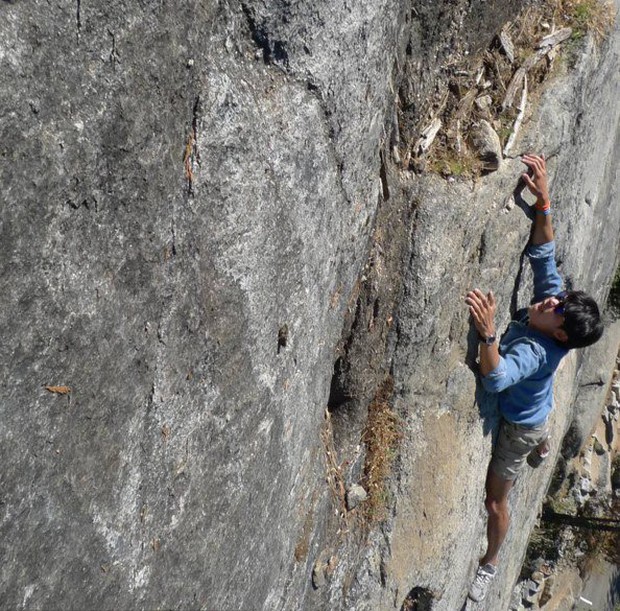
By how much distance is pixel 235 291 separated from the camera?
3348 mm

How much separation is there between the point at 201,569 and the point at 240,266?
1.38 m

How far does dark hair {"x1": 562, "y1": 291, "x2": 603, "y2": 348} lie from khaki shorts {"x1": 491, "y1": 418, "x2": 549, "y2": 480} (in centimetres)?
101

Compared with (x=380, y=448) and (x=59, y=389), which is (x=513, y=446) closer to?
(x=380, y=448)

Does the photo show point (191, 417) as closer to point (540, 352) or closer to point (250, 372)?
point (250, 372)

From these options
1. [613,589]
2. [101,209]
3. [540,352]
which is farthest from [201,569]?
[613,589]

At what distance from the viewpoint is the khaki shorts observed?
5.91 meters

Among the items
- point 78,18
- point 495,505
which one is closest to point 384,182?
point 78,18

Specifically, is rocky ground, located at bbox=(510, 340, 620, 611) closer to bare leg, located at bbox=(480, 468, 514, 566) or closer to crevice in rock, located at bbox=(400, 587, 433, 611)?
bare leg, located at bbox=(480, 468, 514, 566)

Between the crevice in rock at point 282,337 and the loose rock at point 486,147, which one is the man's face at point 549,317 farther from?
the crevice in rock at point 282,337

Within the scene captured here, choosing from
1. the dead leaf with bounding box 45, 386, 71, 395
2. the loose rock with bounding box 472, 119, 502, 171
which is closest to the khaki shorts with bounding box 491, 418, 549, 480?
the loose rock with bounding box 472, 119, 502, 171

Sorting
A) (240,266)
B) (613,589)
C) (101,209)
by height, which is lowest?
(613,589)

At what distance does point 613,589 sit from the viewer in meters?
12.2

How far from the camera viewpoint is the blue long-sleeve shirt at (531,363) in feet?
17.0

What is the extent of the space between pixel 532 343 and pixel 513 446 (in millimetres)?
1081
